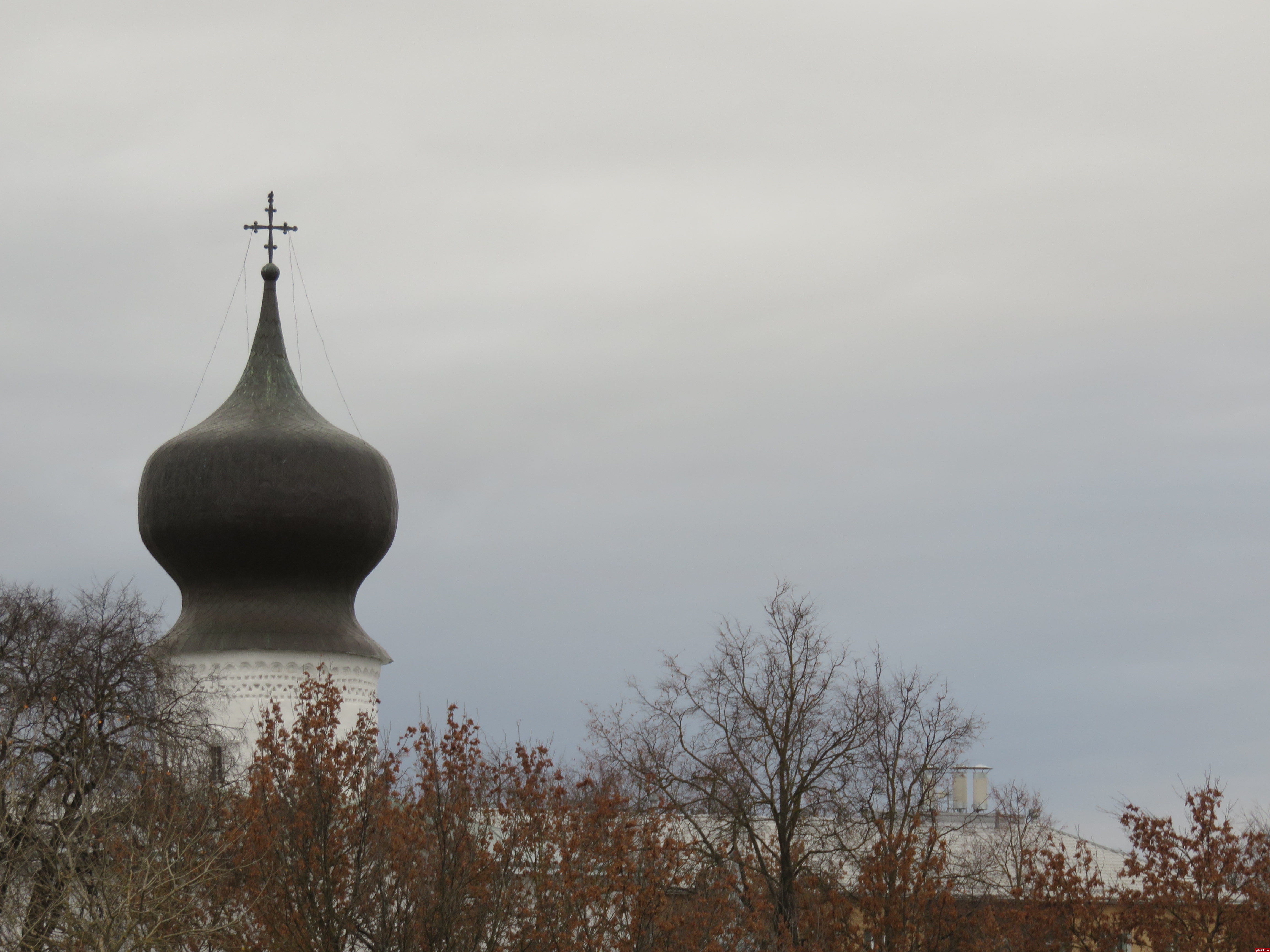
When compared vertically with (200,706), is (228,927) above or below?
below

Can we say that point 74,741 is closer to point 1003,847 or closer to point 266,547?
point 266,547

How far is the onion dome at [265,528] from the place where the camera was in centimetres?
2691

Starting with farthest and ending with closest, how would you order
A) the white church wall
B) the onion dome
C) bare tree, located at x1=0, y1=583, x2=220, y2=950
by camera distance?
1. the onion dome
2. the white church wall
3. bare tree, located at x1=0, y1=583, x2=220, y2=950

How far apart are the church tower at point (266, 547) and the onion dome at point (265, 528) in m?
0.02

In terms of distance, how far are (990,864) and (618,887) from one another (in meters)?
17.2

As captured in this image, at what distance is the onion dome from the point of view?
26906 millimetres

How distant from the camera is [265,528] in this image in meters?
26.9

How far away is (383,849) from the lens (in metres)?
15.7

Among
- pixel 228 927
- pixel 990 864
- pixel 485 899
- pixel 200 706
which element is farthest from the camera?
pixel 990 864

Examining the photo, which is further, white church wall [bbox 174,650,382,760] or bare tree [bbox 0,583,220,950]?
white church wall [bbox 174,650,382,760]

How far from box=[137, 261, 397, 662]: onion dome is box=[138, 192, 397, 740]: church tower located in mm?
18

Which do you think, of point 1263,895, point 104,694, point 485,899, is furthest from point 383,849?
point 1263,895

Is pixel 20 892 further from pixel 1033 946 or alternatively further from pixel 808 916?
pixel 1033 946

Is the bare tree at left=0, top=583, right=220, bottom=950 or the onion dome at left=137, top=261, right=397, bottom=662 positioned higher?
the onion dome at left=137, top=261, right=397, bottom=662
